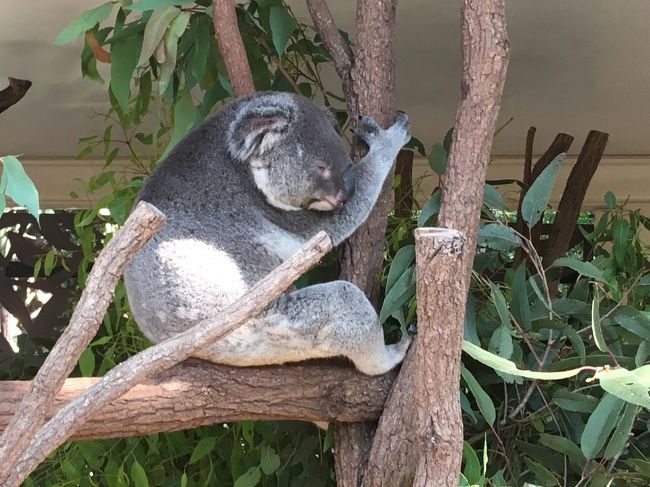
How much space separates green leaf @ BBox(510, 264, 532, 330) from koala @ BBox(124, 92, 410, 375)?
0.27m

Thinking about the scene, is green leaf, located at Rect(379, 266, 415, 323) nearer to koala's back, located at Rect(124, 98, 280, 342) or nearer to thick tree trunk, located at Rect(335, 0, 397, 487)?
thick tree trunk, located at Rect(335, 0, 397, 487)

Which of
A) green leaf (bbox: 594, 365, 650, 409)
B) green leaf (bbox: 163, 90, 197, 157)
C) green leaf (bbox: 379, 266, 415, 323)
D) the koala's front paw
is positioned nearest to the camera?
green leaf (bbox: 594, 365, 650, 409)

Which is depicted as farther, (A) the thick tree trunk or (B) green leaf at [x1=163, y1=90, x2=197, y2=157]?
(B) green leaf at [x1=163, y1=90, x2=197, y2=157]

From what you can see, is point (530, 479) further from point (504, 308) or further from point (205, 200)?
point (205, 200)

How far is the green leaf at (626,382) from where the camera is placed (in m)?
1.19

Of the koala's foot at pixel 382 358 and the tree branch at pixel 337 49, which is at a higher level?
the tree branch at pixel 337 49

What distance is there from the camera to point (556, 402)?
192 cm

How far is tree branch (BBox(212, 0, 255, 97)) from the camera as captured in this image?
203cm

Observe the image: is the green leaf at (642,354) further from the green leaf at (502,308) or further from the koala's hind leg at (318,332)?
the koala's hind leg at (318,332)

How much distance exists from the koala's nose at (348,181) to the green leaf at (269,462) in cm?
65

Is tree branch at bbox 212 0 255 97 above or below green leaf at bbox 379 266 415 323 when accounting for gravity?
above

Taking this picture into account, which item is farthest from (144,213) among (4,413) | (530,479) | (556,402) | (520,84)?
(520,84)

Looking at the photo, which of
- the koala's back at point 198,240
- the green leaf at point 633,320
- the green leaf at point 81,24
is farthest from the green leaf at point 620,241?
the green leaf at point 81,24

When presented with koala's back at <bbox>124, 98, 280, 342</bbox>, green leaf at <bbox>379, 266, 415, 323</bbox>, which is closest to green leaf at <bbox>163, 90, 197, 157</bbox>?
koala's back at <bbox>124, 98, 280, 342</bbox>
